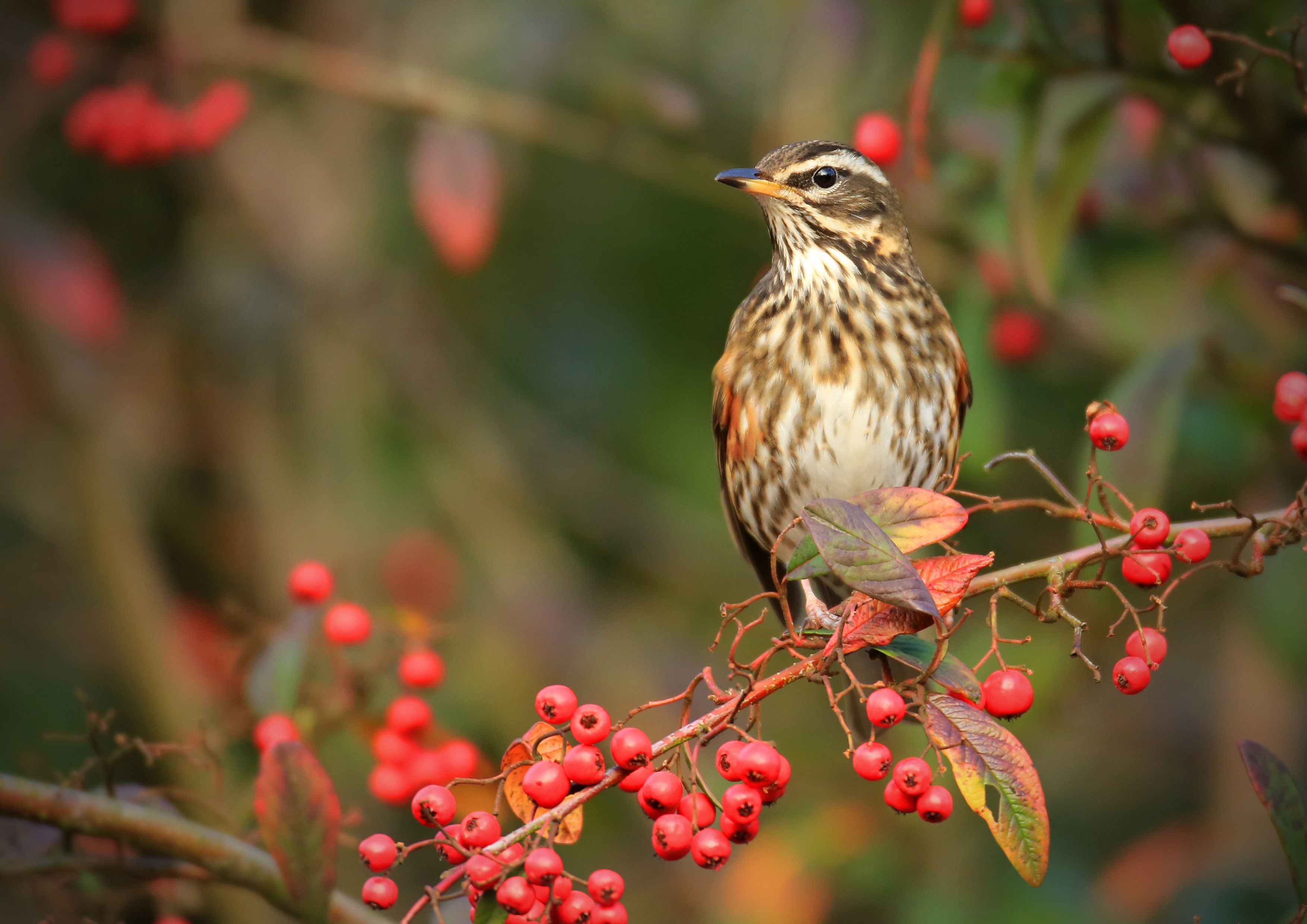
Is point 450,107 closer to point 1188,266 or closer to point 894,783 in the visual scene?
point 1188,266

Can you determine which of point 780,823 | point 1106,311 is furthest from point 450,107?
point 780,823

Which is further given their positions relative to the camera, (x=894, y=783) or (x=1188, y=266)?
(x=1188, y=266)

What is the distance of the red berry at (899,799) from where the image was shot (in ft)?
4.79

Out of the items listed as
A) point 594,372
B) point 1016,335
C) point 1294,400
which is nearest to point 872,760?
point 1294,400

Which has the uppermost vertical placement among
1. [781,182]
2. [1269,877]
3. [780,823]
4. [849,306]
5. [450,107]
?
[450,107]

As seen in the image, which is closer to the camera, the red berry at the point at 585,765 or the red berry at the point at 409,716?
the red berry at the point at 585,765

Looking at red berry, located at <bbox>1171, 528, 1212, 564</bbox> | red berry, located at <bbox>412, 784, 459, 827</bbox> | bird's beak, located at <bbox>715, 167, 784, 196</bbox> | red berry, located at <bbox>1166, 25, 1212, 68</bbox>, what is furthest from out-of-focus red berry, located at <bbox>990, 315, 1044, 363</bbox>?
red berry, located at <bbox>412, 784, 459, 827</bbox>

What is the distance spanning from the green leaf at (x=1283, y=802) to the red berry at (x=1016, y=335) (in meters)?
1.61

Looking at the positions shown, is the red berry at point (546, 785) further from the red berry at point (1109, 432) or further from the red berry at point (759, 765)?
the red berry at point (1109, 432)

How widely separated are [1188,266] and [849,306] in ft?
2.64

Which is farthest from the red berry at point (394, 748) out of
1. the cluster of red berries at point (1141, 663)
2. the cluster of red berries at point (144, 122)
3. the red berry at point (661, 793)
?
the cluster of red berries at point (144, 122)

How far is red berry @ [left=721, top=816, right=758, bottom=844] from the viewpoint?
146 cm

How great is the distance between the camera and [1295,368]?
2.60 metres

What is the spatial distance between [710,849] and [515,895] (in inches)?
9.5
